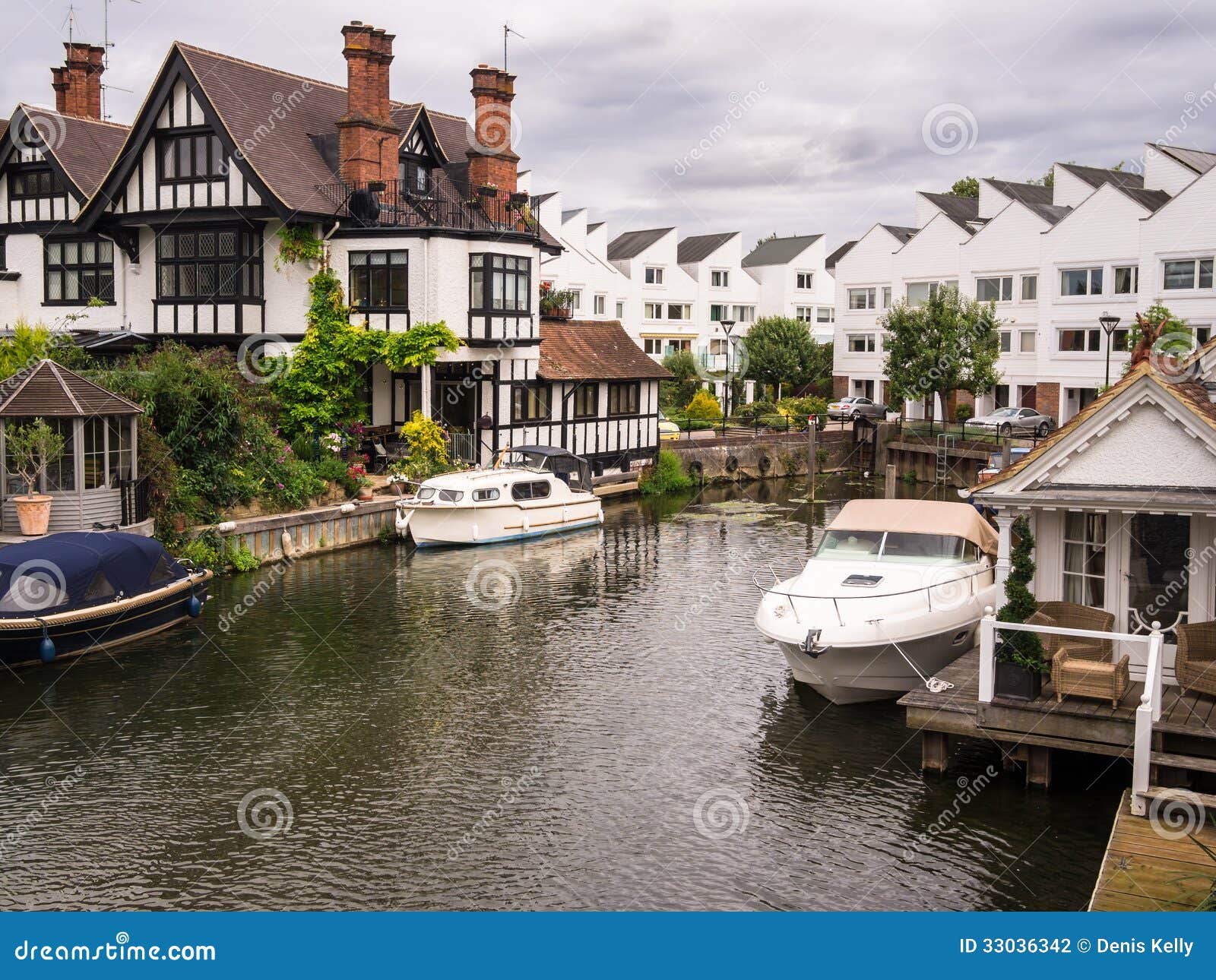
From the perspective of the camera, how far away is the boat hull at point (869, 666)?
778 inches

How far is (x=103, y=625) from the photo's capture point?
76.1ft

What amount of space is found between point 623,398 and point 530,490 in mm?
13368

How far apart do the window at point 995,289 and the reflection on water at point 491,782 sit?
1669 inches

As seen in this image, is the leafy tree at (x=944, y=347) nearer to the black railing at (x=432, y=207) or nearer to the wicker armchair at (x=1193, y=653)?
the black railing at (x=432, y=207)

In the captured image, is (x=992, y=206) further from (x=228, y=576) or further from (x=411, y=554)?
(x=228, y=576)

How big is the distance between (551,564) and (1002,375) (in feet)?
123

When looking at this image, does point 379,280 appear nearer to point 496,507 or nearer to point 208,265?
point 208,265

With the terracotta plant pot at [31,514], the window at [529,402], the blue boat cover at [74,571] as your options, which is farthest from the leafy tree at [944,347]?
the terracotta plant pot at [31,514]

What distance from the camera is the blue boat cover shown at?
22031mm

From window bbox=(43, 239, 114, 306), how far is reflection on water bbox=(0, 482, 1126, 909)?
2297cm

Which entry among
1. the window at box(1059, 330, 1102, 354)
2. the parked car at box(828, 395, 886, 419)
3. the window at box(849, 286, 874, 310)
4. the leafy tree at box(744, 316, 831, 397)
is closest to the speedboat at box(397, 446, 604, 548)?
the parked car at box(828, 395, 886, 419)

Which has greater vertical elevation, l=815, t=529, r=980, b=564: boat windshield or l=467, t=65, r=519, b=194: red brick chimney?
l=467, t=65, r=519, b=194: red brick chimney

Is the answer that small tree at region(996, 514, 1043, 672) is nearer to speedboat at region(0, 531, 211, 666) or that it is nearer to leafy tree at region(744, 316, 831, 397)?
speedboat at region(0, 531, 211, 666)

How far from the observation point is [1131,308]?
2215 inches
